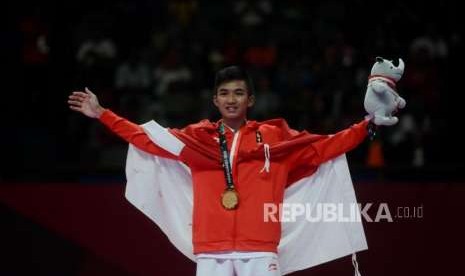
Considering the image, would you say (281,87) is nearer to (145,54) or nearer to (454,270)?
(145,54)

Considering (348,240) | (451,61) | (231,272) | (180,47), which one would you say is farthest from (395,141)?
(231,272)

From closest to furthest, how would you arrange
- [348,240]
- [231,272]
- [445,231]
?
[231,272] < [348,240] < [445,231]

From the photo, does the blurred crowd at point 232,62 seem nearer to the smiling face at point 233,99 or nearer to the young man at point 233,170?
the young man at point 233,170

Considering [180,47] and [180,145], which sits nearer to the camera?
[180,145]

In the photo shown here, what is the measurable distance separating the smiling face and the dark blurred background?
1.25 metres

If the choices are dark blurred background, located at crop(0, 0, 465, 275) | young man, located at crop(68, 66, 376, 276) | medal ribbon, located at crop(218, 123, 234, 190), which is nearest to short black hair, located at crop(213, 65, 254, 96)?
young man, located at crop(68, 66, 376, 276)

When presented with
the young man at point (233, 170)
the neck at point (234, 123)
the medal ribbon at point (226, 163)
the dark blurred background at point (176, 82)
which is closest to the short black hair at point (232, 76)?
the young man at point (233, 170)

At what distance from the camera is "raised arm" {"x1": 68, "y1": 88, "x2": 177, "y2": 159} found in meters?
5.22

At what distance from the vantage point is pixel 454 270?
590 centimetres

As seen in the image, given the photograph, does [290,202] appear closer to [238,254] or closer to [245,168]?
[245,168]

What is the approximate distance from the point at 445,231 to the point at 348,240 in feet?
2.53

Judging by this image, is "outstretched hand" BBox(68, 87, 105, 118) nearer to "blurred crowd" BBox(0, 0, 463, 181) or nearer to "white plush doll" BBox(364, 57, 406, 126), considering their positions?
"white plush doll" BBox(364, 57, 406, 126)

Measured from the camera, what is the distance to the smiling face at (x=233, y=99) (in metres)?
5.14

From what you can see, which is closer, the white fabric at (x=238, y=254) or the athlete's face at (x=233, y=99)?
the white fabric at (x=238, y=254)
